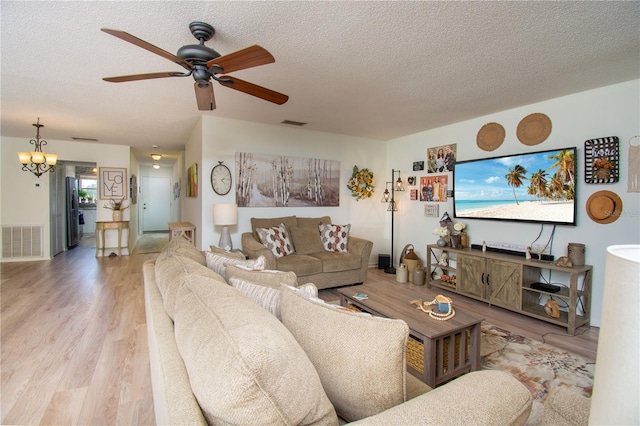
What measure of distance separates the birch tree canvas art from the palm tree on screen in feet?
8.22

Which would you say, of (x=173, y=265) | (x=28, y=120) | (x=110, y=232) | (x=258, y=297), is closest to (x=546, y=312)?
(x=258, y=297)

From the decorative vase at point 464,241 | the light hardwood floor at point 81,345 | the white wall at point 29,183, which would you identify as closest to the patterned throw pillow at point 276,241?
the light hardwood floor at point 81,345

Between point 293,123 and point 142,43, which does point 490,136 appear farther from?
point 142,43

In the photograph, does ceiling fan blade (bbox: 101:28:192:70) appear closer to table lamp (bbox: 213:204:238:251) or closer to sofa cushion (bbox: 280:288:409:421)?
sofa cushion (bbox: 280:288:409:421)

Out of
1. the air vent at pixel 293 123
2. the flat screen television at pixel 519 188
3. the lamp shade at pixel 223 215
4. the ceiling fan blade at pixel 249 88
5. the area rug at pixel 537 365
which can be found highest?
the air vent at pixel 293 123

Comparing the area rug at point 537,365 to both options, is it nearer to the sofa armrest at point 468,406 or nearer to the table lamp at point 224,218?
the sofa armrest at point 468,406

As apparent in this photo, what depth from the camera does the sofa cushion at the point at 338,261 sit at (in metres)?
3.93

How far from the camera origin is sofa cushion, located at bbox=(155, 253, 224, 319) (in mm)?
1094

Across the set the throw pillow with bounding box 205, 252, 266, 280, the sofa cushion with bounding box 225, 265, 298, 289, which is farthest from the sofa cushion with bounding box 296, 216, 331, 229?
the sofa cushion with bounding box 225, 265, 298, 289

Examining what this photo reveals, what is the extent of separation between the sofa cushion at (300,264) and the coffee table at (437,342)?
4.88 ft

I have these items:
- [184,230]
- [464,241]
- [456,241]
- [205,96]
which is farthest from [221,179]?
[464,241]

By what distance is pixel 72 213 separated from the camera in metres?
7.40

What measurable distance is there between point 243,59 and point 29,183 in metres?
6.46

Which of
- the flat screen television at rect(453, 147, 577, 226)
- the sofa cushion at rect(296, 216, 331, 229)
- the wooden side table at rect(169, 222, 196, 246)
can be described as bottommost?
the wooden side table at rect(169, 222, 196, 246)
